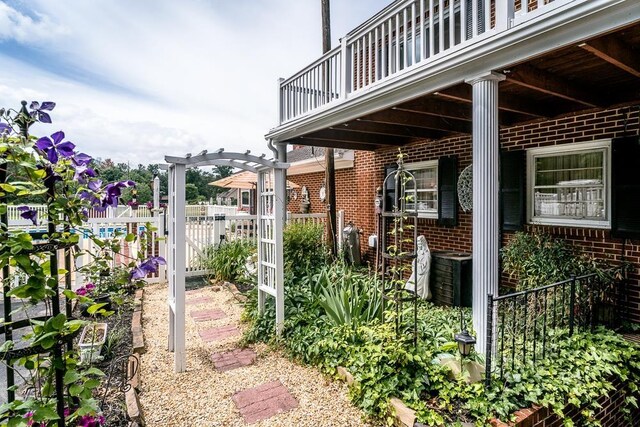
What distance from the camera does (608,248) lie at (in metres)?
4.47

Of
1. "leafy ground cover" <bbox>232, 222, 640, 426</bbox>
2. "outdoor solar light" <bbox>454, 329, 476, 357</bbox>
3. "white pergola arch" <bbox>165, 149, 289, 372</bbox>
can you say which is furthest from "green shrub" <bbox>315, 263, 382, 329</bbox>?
"outdoor solar light" <bbox>454, 329, 476, 357</bbox>

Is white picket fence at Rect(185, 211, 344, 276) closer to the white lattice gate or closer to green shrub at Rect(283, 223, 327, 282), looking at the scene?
green shrub at Rect(283, 223, 327, 282)

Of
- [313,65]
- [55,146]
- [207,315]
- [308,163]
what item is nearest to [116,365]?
[207,315]

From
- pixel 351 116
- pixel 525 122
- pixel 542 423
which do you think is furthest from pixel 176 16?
pixel 542 423

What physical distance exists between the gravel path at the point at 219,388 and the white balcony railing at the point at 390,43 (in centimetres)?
355

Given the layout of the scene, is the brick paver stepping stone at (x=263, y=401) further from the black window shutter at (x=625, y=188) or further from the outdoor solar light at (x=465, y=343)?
the black window shutter at (x=625, y=188)

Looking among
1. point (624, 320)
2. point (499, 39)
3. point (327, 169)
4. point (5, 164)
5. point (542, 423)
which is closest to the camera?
point (5, 164)

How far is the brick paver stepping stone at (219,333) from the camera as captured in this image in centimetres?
467

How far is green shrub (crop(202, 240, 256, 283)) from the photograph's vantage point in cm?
748

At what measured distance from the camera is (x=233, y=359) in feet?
13.3

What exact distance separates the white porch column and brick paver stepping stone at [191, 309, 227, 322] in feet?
12.6

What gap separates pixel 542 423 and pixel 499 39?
3.20 m

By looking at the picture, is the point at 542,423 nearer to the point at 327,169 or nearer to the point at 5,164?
the point at 5,164

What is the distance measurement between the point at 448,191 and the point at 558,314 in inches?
112
